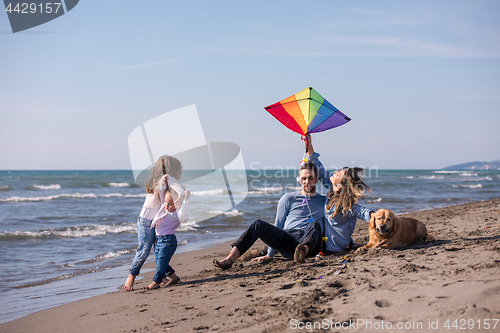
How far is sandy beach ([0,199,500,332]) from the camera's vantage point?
247 centimetres

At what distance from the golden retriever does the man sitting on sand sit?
2.17 feet

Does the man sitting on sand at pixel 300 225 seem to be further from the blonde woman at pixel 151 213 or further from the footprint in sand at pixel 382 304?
the footprint in sand at pixel 382 304

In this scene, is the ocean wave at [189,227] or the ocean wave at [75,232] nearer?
the ocean wave at [75,232]

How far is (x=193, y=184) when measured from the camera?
95.1 ft

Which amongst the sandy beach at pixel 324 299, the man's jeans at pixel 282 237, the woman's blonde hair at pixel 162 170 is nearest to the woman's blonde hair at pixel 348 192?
the man's jeans at pixel 282 237

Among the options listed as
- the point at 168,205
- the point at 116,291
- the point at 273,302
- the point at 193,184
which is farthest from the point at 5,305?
the point at 193,184

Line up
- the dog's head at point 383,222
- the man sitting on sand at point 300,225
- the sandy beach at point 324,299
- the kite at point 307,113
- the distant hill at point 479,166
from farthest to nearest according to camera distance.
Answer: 1. the distant hill at point 479,166
2. the kite at point 307,113
3. the dog's head at point 383,222
4. the man sitting on sand at point 300,225
5. the sandy beach at point 324,299

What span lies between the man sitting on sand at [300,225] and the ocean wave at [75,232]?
5.79 metres

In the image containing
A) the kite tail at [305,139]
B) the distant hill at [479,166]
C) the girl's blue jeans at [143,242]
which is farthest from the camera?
the distant hill at [479,166]

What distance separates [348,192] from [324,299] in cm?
183

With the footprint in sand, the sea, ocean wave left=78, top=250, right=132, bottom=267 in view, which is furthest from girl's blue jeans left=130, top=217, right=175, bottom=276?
the footprint in sand

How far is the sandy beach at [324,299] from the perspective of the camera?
2469 mm

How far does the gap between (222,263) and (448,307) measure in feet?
8.00

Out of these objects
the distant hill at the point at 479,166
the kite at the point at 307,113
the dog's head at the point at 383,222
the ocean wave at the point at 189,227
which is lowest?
the distant hill at the point at 479,166
